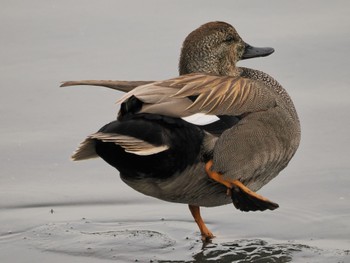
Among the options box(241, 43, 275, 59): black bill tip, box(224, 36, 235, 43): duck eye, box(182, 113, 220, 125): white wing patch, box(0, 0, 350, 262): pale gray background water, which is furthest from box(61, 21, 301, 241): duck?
box(241, 43, 275, 59): black bill tip

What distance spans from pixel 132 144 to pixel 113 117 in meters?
2.18

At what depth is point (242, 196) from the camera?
19.4ft

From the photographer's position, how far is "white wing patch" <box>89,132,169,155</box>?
5.47 m

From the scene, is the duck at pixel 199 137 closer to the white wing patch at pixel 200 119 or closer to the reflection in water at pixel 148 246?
the white wing patch at pixel 200 119

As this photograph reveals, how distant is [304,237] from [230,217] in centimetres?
57

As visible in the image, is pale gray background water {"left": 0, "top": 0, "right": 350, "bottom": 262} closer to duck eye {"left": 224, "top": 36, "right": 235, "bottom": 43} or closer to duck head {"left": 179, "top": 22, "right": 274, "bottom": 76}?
duck head {"left": 179, "top": 22, "right": 274, "bottom": 76}

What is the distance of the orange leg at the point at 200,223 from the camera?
6.13m

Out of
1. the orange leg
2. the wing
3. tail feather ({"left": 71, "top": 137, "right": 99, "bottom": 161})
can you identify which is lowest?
the orange leg

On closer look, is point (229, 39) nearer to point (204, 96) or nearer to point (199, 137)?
point (204, 96)

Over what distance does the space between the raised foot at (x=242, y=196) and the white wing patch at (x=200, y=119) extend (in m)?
0.22

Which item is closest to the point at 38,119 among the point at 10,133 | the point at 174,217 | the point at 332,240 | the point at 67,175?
the point at 10,133

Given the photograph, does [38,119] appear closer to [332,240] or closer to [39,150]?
[39,150]

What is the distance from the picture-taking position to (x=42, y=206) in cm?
Result: 656

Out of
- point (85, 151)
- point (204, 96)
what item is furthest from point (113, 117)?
point (204, 96)
